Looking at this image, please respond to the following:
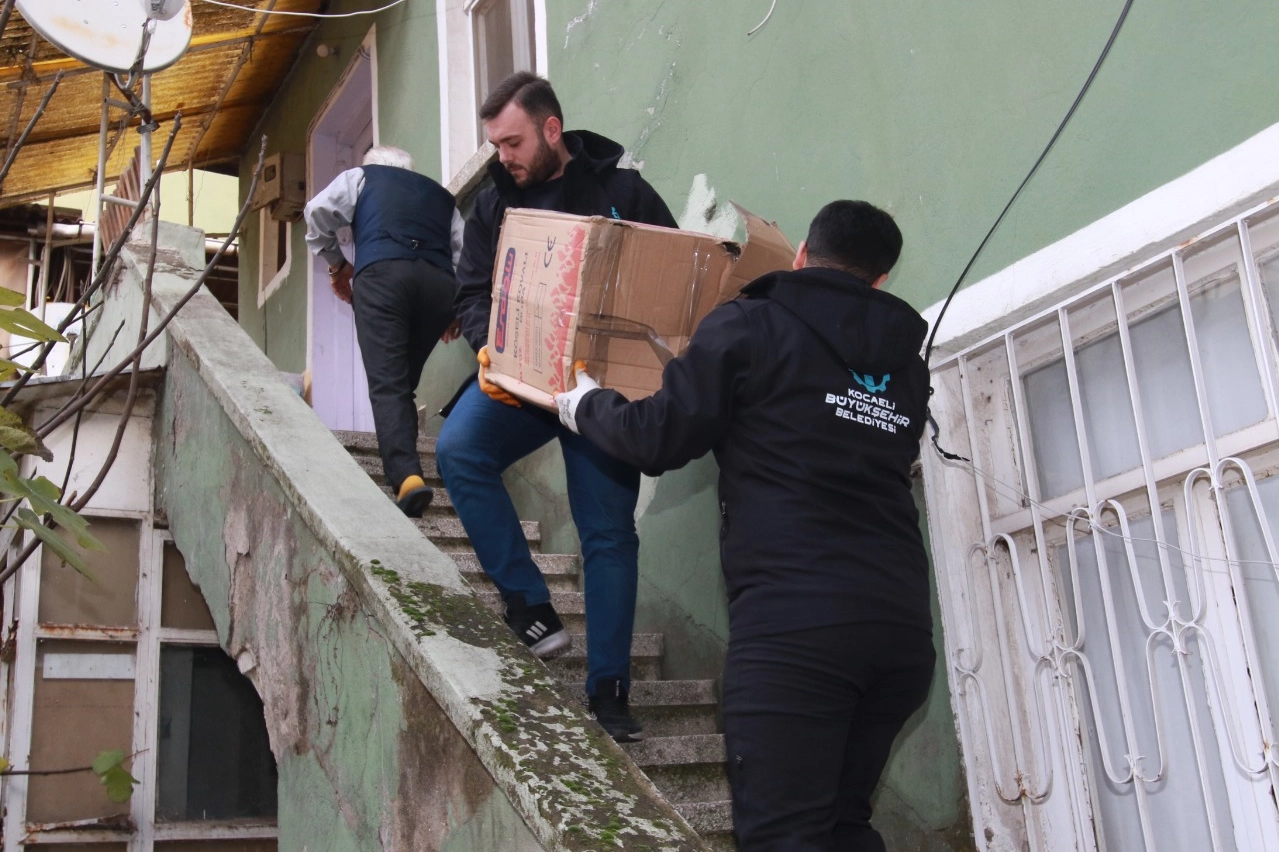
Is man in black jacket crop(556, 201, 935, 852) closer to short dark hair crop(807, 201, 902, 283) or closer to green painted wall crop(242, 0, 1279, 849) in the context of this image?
short dark hair crop(807, 201, 902, 283)

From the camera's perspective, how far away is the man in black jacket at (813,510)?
2.40 m

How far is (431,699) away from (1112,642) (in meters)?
1.59

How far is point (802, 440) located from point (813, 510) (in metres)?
0.15

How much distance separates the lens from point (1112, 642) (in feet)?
9.64

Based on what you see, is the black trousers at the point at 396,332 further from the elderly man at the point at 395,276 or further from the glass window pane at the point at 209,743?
the glass window pane at the point at 209,743

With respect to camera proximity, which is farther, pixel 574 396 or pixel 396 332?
pixel 396 332

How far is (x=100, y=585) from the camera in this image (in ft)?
16.9

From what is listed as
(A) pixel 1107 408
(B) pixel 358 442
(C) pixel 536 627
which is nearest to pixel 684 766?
(C) pixel 536 627

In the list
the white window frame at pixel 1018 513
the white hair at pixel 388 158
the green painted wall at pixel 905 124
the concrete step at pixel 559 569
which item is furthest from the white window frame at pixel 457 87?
the white window frame at pixel 1018 513

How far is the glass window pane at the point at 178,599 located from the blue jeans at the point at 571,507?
2.37 m

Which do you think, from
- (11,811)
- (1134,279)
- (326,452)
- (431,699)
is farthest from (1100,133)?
(11,811)

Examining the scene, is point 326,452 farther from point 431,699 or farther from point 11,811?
point 11,811

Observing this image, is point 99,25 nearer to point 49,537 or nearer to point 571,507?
point 571,507

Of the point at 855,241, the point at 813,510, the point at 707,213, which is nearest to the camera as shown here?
the point at 813,510
